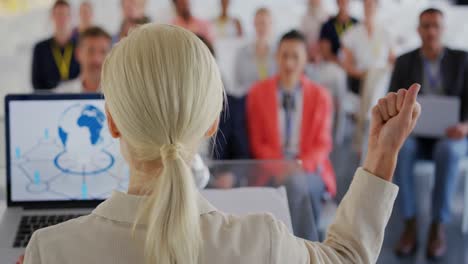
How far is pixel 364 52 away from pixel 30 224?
3585mm

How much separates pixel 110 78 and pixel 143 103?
6 centimetres

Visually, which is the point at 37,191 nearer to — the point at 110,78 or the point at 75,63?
the point at 110,78

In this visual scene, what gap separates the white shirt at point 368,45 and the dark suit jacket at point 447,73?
3.43 ft

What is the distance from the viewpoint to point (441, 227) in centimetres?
330

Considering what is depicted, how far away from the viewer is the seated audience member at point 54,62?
438cm

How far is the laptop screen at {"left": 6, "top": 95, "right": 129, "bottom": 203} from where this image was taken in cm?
162

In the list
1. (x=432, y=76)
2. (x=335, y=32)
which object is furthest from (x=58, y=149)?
(x=335, y=32)

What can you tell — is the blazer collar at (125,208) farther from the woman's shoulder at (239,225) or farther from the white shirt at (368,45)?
the white shirt at (368,45)

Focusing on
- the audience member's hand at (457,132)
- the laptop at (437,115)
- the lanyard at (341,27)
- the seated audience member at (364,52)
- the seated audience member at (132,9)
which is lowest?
the audience member's hand at (457,132)

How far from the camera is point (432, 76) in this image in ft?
11.9

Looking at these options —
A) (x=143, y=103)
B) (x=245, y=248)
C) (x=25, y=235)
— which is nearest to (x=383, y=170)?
(x=245, y=248)

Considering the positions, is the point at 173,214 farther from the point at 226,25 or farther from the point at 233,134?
the point at 226,25

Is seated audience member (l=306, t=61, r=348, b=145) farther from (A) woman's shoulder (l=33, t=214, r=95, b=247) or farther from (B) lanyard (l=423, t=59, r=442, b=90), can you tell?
(A) woman's shoulder (l=33, t=214, r=95, b=247)

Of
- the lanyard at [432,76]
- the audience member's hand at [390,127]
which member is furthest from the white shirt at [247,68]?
the audience member's hand at [390,127]
